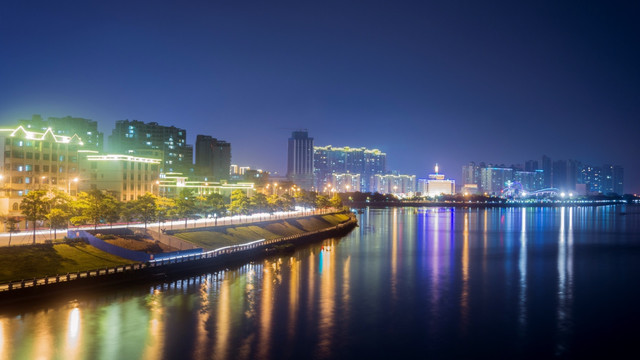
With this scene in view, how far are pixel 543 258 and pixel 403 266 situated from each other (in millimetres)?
15236

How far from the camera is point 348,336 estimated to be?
2356 cm

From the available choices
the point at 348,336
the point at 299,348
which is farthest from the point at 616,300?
the point at 299,348

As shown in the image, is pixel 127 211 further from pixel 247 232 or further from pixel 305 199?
pixel 305 199

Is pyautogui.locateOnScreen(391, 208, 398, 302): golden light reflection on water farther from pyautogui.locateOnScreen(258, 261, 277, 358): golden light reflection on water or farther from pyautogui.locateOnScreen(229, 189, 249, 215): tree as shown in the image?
pyautogui.locateOnScreen(229, 189, 249, 215): tree

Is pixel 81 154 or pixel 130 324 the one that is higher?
pixel 81 154

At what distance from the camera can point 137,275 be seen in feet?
99.4

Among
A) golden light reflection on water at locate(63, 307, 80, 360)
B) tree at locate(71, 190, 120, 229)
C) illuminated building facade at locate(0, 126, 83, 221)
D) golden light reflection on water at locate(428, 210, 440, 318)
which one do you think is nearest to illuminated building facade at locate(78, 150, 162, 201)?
Result: illuminated building facade at locate(0, 126, 83, 221)

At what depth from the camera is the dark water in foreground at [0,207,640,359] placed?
2148 cm

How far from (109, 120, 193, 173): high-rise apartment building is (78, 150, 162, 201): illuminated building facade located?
64.4m

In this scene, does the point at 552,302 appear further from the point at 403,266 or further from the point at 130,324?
the point at 130,324

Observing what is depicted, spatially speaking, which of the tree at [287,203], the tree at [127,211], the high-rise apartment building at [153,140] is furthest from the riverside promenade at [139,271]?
the high-rise apartment building at [153,140]

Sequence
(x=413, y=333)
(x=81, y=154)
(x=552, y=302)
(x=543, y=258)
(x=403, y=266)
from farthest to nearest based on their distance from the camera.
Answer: (x=81, y=154) → (x=543, y=258) → (x=403, y=266) → (x=552, y=302) → (x=413, y=333)

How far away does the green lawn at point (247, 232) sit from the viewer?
41438 millimetres

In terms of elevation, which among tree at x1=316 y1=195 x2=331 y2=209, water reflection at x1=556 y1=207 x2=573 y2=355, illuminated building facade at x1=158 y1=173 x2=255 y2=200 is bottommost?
water reflection at x1=556 y1=207 x2=573 y2=355
